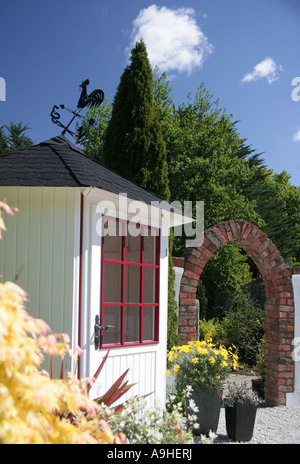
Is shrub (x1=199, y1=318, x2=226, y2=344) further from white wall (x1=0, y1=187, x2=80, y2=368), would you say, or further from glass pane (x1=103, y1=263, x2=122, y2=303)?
white wall (x1=0, y1=187, x2=80, y2=368)

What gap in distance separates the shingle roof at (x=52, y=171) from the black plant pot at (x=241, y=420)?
8.11 ft

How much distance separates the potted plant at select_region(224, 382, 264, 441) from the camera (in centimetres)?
464

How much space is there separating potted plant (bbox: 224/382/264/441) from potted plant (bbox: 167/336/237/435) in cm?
14

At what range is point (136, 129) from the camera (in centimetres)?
804

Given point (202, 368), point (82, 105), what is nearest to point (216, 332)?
point (202, 368)

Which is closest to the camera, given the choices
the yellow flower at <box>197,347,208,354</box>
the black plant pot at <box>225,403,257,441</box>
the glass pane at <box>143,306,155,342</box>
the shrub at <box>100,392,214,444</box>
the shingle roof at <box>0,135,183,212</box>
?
the shrub at <box>100,392,214,444</box>

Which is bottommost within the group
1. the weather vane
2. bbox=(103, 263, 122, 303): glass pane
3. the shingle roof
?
bbox=(103, 263, 122, 303): glass pane

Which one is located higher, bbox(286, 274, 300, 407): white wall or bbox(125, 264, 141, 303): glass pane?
bbox(125, 264, 141, 303): glass pane

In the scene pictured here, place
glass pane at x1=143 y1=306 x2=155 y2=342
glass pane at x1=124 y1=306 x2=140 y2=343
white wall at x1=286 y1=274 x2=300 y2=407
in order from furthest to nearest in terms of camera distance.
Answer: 1. white wall at x1=286 y1=274 x2=300 y2=407
2. glass pane at x1=124 y1=306 x2=140 y2=343
3. glass pane at x1=143 y1=306 x2=155 y2=342

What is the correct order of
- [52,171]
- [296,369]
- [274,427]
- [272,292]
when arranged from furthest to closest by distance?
[272,292] → [296,369] → [274,427] → [52,171]

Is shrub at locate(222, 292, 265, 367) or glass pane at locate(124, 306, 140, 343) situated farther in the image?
shrub at locate(222, 292, 265, 367)

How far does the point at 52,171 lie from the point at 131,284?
10.5ft

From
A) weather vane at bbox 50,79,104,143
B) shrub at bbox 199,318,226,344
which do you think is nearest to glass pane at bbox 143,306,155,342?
weather vane at bbox 50,79,104,143

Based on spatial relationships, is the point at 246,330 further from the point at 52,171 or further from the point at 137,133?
the point at 52,171
